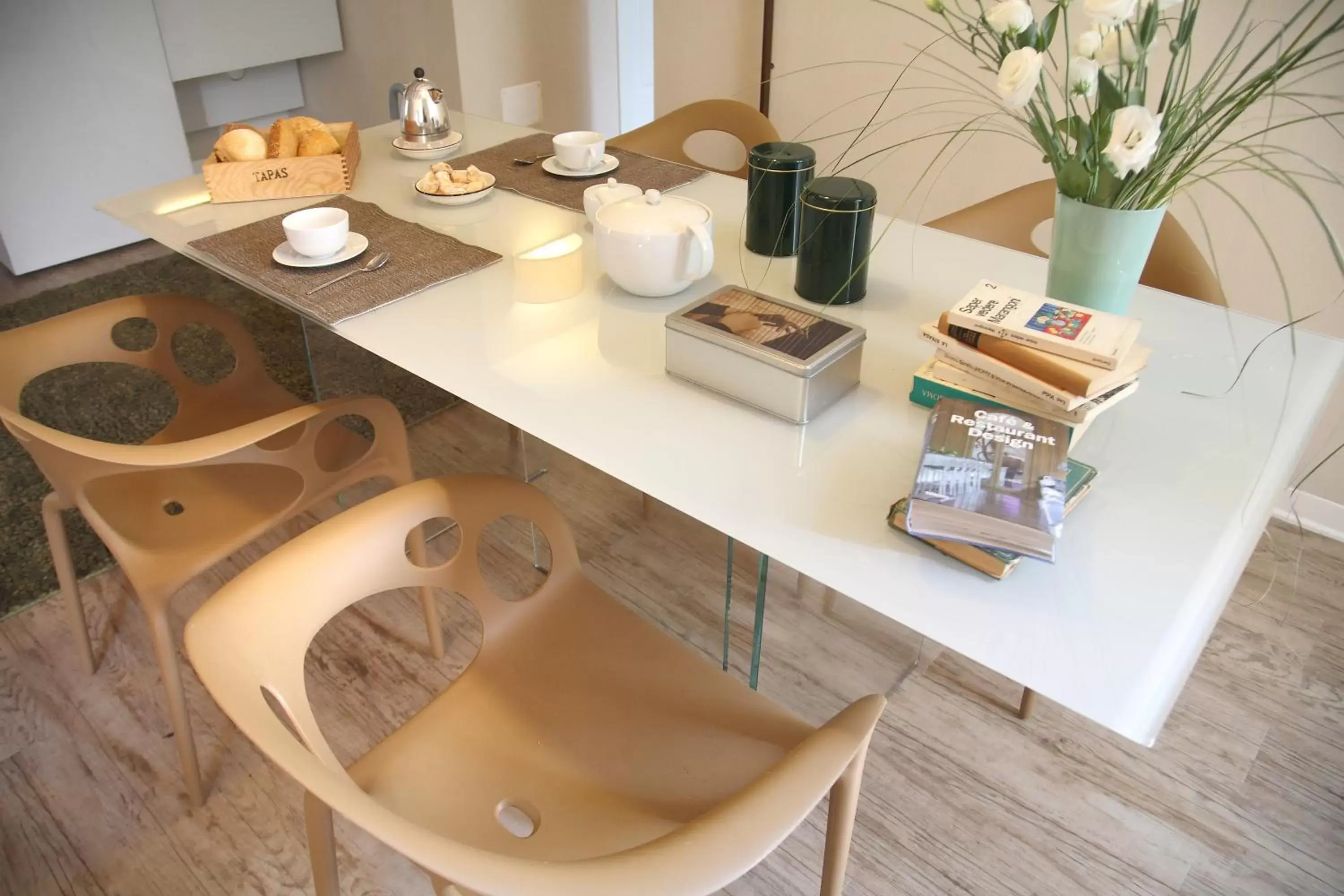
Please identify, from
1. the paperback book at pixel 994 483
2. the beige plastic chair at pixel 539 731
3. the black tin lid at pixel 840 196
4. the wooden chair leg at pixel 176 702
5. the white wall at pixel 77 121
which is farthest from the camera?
the white wall at pixel 77 121

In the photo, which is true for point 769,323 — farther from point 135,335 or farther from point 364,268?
point 135,335

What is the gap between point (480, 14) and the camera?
3.11 meters

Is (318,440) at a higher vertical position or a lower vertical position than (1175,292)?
lower

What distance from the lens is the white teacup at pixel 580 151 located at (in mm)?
1711

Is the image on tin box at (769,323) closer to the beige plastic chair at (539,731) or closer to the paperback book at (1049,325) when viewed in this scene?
the paperback book at (1049,325)

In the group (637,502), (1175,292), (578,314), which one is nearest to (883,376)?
(578,314)

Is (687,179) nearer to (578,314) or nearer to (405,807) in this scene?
(578,314)

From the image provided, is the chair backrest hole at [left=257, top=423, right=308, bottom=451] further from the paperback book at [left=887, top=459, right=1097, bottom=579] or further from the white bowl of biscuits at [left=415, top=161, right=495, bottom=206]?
the paperback book at [left=887, top=459, right=1097, bottom=579]

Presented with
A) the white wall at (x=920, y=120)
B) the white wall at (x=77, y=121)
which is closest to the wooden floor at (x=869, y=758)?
the white wall at (x=920, y=120)

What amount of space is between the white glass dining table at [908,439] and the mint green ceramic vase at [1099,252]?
0.12 meters

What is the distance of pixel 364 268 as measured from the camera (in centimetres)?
139

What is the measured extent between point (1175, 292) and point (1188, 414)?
485 mm

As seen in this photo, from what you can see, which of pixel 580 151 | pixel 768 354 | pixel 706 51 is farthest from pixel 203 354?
pixel 768 354

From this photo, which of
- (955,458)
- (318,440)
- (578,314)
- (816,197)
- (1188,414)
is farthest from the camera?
(318,440)
